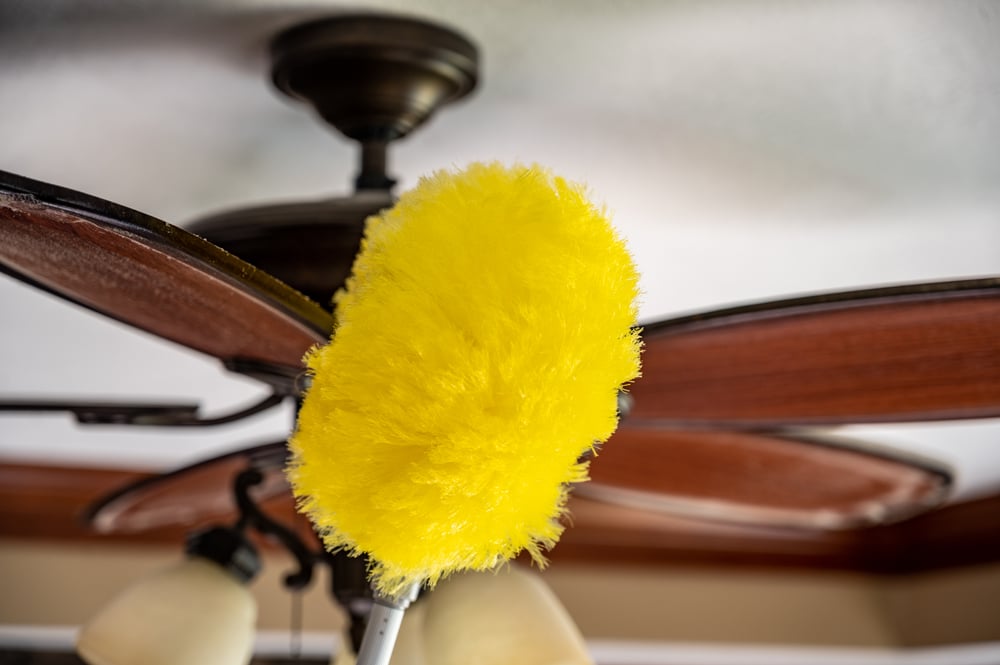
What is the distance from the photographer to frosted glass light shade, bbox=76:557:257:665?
0.90 metres

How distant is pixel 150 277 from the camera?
0.60 metres

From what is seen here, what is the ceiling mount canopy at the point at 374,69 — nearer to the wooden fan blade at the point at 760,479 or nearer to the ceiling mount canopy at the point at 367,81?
the ceiling mount canopy at the point at 367,81

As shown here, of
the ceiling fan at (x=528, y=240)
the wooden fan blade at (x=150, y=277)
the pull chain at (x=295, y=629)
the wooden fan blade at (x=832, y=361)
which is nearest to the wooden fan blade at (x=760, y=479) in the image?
the ceiling fan at (x=528, y=240)

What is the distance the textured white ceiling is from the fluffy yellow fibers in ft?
1.09

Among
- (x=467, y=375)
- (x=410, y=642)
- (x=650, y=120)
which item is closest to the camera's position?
(x=467, y=375)

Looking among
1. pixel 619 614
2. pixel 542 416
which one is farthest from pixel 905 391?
pixel 619 614

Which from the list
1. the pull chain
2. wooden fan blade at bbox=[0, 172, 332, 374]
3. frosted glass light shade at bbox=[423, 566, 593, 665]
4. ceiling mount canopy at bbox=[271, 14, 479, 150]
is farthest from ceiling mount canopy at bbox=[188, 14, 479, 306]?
the pull chain

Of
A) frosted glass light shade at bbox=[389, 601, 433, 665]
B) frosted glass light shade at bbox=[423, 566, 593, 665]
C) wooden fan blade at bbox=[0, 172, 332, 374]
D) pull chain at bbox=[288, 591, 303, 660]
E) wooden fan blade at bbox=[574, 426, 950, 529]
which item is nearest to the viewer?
wooden fan blade at bbox=[0, 172, 332, 374]

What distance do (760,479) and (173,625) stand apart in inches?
22.1

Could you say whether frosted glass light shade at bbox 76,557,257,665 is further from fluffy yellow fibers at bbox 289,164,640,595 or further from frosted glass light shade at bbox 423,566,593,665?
fluffy yellow fibers at bbox 289,164,640,595

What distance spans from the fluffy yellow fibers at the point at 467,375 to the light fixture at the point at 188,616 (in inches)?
17.3

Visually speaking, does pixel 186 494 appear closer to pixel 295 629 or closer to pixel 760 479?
pixel 760 479

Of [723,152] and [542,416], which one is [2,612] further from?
[542,416]

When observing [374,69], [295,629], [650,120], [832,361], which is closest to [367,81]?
[374,69]
